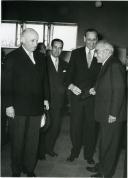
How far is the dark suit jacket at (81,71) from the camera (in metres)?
3.48

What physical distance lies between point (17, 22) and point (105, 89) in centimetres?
515

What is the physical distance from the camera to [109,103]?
285 centimetres

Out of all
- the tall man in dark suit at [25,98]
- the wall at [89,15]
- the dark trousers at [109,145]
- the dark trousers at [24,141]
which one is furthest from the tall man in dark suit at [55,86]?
the wall at [89,15]

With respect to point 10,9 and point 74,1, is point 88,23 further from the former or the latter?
point 10,9

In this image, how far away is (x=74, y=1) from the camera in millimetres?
7234

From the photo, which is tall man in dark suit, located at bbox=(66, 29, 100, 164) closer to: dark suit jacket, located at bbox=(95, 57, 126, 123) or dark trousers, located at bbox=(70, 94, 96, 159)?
dark trousers, located at bbox=(70, 94, 96, 159)

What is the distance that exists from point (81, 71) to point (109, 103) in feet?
2.51

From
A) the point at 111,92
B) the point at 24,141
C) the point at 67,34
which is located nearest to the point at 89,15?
the point at 67,34

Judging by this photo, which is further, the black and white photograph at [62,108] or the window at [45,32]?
the window at [45,32]

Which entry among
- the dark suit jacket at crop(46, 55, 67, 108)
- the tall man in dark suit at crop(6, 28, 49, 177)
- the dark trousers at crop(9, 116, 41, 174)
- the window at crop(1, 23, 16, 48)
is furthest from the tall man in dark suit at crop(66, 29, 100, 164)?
the window at crop(1, 23, 16, 48)

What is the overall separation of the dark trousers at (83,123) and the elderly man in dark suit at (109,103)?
1.71ft

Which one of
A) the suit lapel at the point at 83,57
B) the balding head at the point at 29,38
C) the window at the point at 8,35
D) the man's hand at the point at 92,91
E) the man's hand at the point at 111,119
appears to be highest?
the window at the point at 8,35

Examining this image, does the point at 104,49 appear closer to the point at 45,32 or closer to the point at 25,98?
the point at 25,98

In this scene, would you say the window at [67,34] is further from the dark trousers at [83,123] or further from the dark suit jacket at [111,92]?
the dark suit jacket at [111,92]
